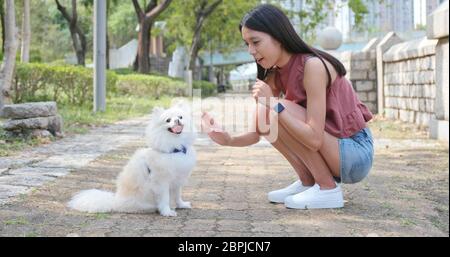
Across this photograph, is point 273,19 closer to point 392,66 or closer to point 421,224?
point 421,224

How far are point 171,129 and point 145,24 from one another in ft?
65.6

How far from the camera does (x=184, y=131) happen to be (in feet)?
13.2

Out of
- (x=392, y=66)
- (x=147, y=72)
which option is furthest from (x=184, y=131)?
(x=147, y=72)

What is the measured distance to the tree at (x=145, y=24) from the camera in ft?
73.4

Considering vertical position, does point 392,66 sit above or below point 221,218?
above

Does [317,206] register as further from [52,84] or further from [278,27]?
[52,84]

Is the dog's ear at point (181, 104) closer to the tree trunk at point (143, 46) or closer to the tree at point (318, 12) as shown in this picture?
the tree at point (318, 12)

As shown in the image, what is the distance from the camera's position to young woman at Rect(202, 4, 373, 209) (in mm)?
3982

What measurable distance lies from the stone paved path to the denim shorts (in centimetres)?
24

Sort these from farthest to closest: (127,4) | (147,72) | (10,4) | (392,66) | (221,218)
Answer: (127,4) → (147,72) → (392,66) → (10,4) → (221,218)

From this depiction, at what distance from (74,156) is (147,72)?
766 inches

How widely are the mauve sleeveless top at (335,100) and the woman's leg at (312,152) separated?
8 centimetres

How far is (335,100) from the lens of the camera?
412 cm

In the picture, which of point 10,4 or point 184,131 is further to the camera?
point 10,4
